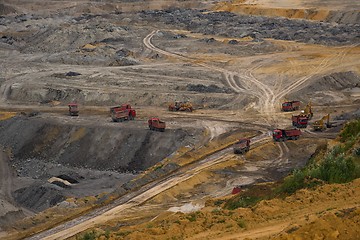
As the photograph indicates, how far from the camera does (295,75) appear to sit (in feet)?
197

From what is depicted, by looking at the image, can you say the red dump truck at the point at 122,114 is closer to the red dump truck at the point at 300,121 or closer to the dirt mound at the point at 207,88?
the dirt mound at the point at 207,88

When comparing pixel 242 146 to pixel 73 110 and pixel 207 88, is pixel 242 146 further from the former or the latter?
pixel 207 88

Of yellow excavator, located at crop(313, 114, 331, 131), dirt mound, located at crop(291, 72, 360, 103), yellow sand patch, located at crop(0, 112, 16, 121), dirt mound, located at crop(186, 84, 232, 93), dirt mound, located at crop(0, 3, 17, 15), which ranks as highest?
yellow excavator, located at crop(313, 114, 331, 131)

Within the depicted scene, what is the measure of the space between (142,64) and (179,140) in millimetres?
28303

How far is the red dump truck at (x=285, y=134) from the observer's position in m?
40.9

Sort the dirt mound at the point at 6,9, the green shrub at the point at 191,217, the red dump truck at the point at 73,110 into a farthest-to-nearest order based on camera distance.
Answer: the dirt mound at the point at 6,9
the red dump truck at the point at 73,110
the green shrub at the point at 191,217

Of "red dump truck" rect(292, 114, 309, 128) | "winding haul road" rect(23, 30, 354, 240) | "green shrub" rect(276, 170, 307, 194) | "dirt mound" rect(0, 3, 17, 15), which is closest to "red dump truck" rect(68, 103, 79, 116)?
"winding haul road" rect(23, 30, 354, 240)

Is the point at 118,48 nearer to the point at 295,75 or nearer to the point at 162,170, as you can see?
→ the point at 295,75

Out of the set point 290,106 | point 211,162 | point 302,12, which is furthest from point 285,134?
point 302,12

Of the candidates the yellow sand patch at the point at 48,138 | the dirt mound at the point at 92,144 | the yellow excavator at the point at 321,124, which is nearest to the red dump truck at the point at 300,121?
the yellow excavator at the point at 321,124

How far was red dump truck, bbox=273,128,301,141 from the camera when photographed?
40.9 m

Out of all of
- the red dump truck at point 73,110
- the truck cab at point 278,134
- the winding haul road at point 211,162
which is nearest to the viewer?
the winding haul road at point 211,162

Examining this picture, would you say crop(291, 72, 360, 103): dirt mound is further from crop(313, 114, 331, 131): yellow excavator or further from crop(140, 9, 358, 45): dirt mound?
crop(140, 9, 358, 45): dirt mound

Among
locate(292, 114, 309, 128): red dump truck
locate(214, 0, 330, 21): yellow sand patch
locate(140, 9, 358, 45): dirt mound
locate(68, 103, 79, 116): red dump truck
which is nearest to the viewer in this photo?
locate(292, 114, 309, 128): red dump truck
